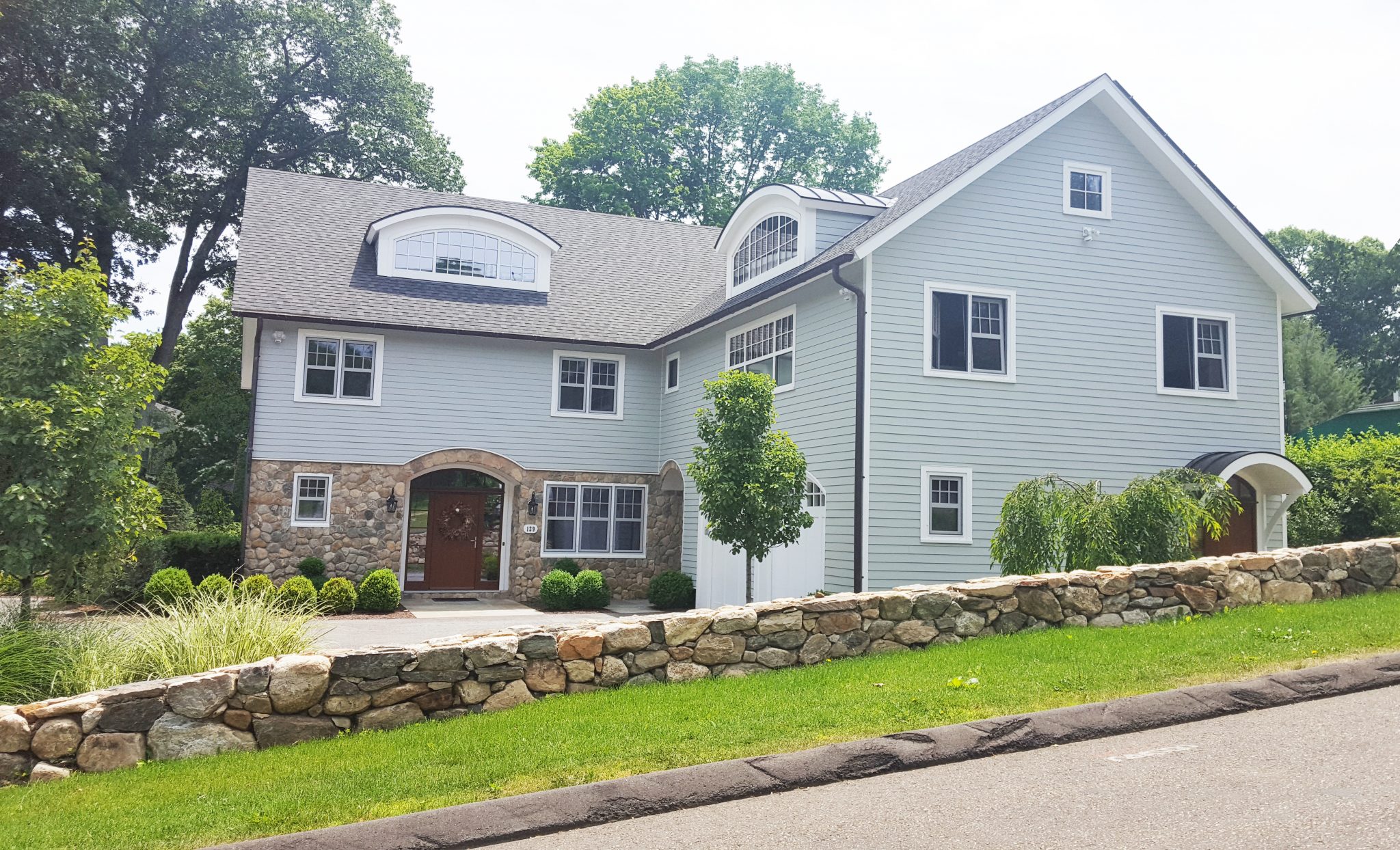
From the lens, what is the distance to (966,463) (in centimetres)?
1511

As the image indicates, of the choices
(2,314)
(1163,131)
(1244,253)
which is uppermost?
(1163,131)

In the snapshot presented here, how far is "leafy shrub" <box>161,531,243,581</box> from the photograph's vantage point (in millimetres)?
19484

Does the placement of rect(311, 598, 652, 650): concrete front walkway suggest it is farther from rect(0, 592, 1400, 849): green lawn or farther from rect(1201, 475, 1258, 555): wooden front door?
rect(1201, 475, 1258, 555): wooden front door

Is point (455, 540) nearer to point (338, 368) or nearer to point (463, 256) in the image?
point (338, 368)

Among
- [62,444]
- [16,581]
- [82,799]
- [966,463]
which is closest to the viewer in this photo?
[82,799]

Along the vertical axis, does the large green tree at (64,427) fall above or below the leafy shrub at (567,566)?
above

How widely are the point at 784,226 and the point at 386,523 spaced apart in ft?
30.3

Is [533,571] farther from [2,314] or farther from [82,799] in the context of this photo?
[82,799]

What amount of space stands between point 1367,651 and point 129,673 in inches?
397

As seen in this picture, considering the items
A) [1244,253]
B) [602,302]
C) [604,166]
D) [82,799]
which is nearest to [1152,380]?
[1244,253]

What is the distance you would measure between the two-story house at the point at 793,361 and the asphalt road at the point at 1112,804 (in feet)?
26.3

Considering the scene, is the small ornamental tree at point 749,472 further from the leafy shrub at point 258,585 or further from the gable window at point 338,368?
the gable window at point 338,368

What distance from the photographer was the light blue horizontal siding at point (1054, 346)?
583 inches

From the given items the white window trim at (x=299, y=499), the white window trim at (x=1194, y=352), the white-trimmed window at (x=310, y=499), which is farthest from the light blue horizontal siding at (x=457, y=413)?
the white window trim at (x=1194, y=352)
